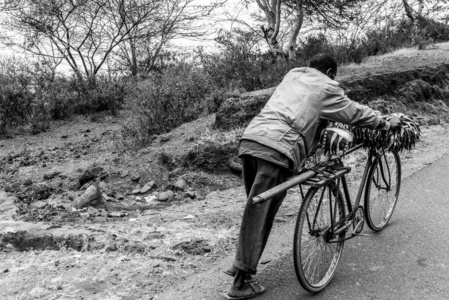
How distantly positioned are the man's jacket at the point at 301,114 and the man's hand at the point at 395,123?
0.53m

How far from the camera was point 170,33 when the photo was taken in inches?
565

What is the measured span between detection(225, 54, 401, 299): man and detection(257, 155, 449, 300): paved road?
0.41 meters

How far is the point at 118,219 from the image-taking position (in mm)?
5266

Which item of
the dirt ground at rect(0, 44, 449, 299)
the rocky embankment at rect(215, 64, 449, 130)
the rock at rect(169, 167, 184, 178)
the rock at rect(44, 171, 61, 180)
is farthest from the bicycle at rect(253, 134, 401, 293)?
the rock at rect(44, 171, 61, 180)

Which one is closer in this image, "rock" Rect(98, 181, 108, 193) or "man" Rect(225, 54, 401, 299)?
"man" Rect(225, 54, 401, 299)

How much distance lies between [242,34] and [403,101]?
525cm

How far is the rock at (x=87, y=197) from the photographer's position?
5492 mm

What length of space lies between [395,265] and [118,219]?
2989mm

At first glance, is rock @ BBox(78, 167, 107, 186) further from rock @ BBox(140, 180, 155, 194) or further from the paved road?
the paved road

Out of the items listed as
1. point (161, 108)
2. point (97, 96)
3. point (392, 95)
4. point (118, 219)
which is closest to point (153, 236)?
point (118, 219)

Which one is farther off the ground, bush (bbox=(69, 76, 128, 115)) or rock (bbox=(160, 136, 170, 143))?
bush (bbox=(69, 76, 128, 115))

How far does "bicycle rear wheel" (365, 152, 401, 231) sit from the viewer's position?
4410mm

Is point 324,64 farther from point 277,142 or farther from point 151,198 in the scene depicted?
point 151,198

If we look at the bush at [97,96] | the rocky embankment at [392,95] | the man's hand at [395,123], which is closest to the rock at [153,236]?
the man's hand at [395,123]
